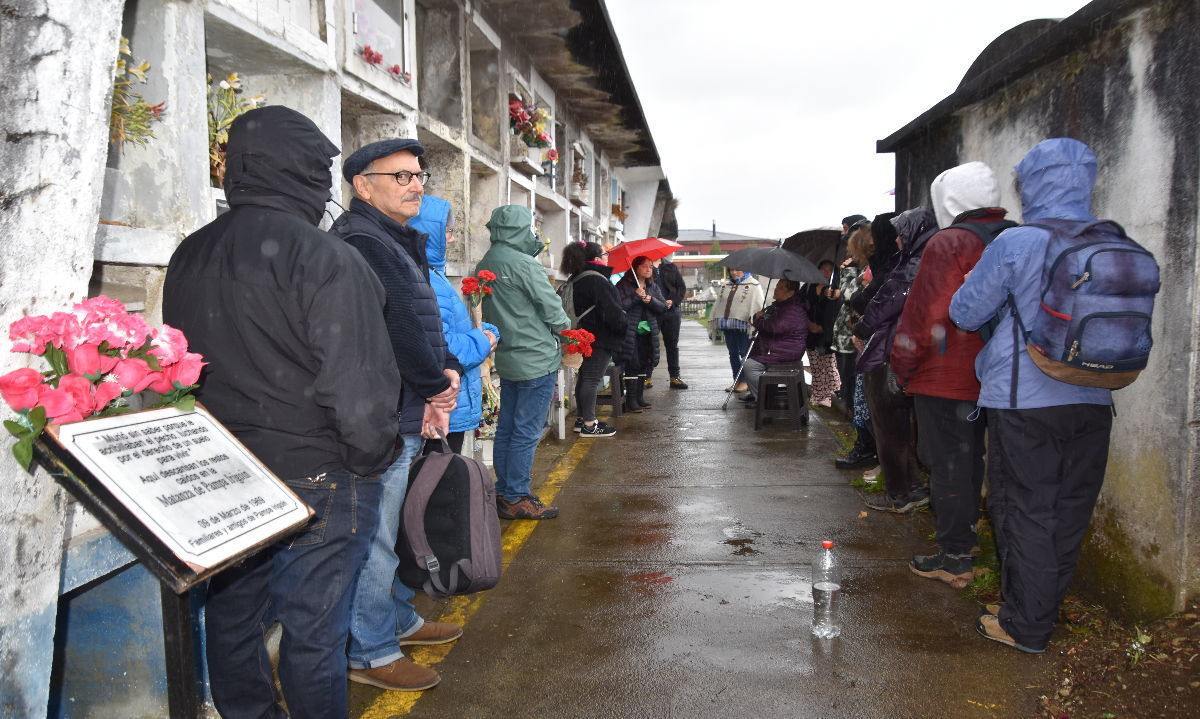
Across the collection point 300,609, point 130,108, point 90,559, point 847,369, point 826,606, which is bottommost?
point 826,606

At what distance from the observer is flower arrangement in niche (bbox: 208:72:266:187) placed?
335 cm

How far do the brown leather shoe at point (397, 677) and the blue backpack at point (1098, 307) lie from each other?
253cm

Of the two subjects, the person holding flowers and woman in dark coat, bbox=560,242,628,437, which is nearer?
the person holding flowers

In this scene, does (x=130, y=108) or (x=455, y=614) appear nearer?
(x=130, y=108)

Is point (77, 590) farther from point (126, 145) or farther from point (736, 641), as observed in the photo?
point (736, 641)

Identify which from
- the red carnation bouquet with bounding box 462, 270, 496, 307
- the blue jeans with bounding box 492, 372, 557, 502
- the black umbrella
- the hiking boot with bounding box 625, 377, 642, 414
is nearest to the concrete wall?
the blue jeans with bounding box 492, 372, 557, 502

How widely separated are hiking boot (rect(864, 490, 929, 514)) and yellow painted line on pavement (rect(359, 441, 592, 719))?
2.13m

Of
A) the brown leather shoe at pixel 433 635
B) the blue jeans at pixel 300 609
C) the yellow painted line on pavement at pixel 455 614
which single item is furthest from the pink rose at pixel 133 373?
the brown leather shoe at pixel 433 635

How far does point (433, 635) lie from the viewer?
10.9ft

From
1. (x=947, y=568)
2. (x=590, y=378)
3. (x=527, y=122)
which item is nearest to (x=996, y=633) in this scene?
(x=947, y=568)

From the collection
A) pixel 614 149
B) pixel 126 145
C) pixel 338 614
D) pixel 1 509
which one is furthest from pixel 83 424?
pixel 614 149

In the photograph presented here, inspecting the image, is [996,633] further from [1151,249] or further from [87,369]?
[87,369]

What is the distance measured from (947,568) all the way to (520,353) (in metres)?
2.63

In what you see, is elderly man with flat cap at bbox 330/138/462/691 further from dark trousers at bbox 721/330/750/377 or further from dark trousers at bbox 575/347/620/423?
dark trousers at bbox 721/330/750/377
